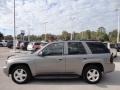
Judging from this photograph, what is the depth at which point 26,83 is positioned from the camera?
8.60m

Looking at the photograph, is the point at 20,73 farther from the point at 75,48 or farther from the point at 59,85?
the point at 75,48

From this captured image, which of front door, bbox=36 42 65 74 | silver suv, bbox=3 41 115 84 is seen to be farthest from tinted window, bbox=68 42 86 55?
front door, bbox=36 42 65 74

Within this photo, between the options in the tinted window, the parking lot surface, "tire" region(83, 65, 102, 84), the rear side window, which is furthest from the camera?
the rear side window

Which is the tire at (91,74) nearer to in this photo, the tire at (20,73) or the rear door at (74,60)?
the rear door at (74,60)

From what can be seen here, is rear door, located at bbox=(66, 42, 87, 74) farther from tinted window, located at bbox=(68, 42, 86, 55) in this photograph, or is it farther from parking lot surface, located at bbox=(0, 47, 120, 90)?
parking lot surface, located at bbox=(0, 47, 120, 90)

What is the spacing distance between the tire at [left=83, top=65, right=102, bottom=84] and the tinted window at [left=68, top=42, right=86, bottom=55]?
2.34 ft

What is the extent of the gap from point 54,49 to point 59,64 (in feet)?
2.14

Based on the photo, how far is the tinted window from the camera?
8792 millimetres

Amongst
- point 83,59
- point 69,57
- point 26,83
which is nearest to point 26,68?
point 26,83

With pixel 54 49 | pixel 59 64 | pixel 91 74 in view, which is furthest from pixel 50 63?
pixel 91 74

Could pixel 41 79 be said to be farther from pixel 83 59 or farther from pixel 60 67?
pixel 83 59

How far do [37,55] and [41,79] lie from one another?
1322 mm

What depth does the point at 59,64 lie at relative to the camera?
8586 millimetres

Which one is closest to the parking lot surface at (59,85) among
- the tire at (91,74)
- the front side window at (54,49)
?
the tire at (91,74)
